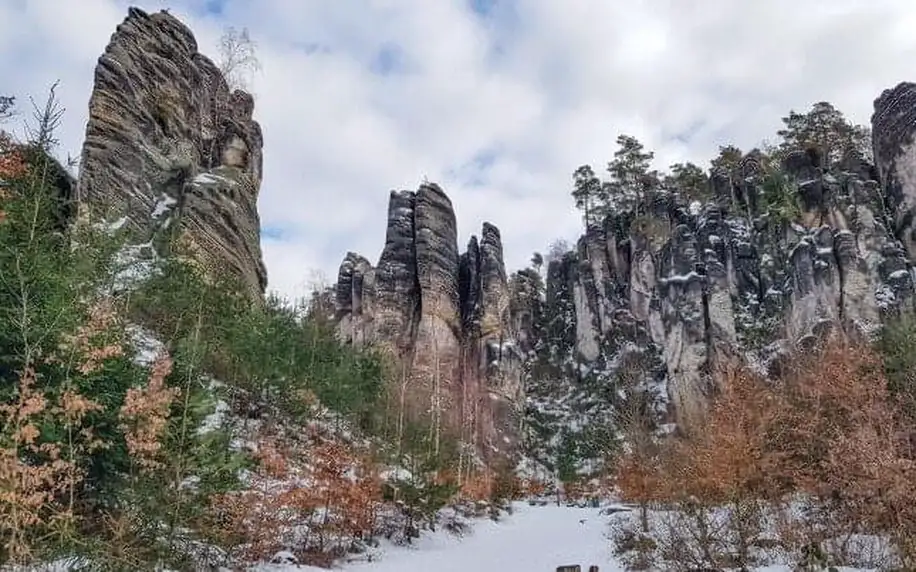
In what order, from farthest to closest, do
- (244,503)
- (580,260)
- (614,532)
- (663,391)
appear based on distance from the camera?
1. (580,260)
2. (663,391)
3. (614,532)
4. (244,503)

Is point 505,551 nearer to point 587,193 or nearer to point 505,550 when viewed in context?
point 505,550

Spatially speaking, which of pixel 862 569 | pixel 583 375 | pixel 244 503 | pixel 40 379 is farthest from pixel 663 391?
pixel 40 379

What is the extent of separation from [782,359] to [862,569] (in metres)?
28.2

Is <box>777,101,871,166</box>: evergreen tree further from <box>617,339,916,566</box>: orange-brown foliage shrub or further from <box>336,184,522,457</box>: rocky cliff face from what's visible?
<box>617,339,916,566</box>: orange-brown foliage shrub

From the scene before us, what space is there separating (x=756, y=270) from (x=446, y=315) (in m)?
23.4

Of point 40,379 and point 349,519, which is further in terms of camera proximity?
point 349,519

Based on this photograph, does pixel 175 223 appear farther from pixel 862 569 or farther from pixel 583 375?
pixel 583 375

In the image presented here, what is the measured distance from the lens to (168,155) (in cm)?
2911

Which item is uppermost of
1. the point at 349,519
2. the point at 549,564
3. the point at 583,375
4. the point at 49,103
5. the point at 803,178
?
the point at 803,178

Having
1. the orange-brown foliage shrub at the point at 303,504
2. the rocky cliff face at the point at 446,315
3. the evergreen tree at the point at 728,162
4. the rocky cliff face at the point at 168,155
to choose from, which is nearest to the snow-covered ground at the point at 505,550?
the orange-brown foliage shrub at the point at 303,504

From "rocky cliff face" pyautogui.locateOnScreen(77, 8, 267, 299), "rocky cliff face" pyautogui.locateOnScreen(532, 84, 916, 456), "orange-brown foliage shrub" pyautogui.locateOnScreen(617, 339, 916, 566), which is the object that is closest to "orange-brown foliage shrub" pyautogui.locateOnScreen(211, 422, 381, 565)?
"orange-brown foliage shrub" pyautogui.locateOnScreen(617, 339, 916, 566)

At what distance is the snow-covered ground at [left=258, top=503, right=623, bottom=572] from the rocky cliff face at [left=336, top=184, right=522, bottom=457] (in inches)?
651

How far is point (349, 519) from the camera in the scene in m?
15.9

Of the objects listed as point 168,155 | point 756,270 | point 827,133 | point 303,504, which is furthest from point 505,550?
point 827,133
